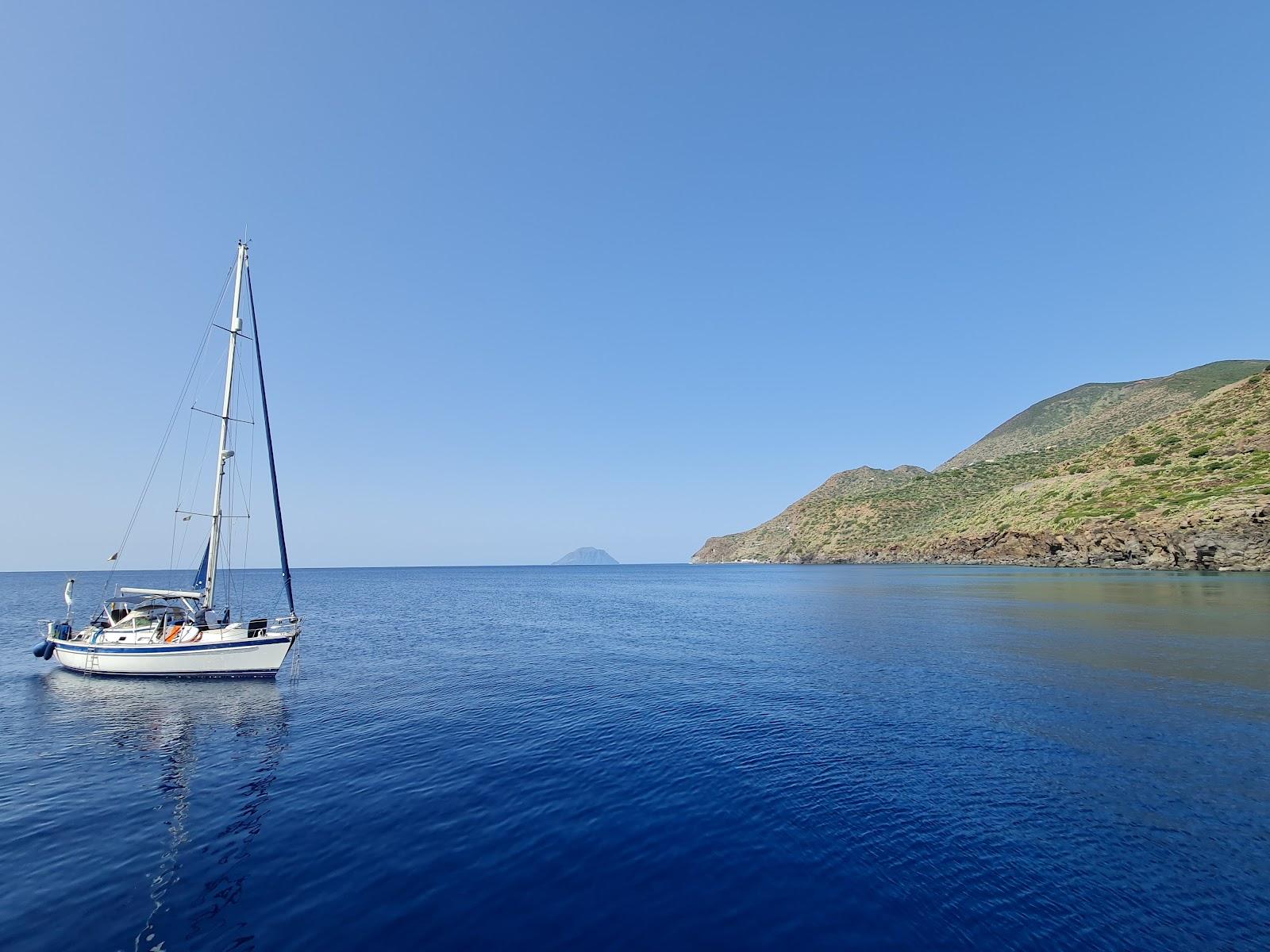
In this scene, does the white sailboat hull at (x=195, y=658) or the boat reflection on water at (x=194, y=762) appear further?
the white sailboat hull at (x=195, y=658)

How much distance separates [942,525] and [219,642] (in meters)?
196

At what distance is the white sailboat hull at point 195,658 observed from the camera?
35125mm

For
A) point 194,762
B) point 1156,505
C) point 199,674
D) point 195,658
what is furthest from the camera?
point 1156,505

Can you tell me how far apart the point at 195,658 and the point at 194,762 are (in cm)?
1766

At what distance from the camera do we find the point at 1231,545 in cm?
8562

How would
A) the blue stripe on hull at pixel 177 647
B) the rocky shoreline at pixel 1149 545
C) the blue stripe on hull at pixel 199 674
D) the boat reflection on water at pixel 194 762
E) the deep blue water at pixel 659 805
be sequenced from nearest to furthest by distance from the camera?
1. the deep blue water at pixel 659 805
2. the boat reflection on water at pixel 194 762
3. the blue stripe on hull at pixel 177 647
4. the blue stripe on hull at pixel 199 674
5. the rocky shoreline at pixel 1149 545

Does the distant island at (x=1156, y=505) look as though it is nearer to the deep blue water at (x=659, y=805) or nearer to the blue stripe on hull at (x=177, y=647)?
the deep blue water at (x=659, y=805)

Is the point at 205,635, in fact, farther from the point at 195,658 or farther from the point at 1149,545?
the point at 1149,545

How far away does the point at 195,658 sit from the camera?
3534 cm

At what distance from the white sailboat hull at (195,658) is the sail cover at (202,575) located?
3.85m

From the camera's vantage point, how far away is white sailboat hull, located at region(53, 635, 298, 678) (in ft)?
115

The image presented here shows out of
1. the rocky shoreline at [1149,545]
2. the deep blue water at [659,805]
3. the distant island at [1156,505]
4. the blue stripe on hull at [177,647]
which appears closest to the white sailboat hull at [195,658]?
the blue stripe on hull at [177,647]

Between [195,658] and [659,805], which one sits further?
[195,658]

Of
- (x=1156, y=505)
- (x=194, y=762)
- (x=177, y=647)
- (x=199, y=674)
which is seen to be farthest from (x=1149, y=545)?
(x=177, y=647)
